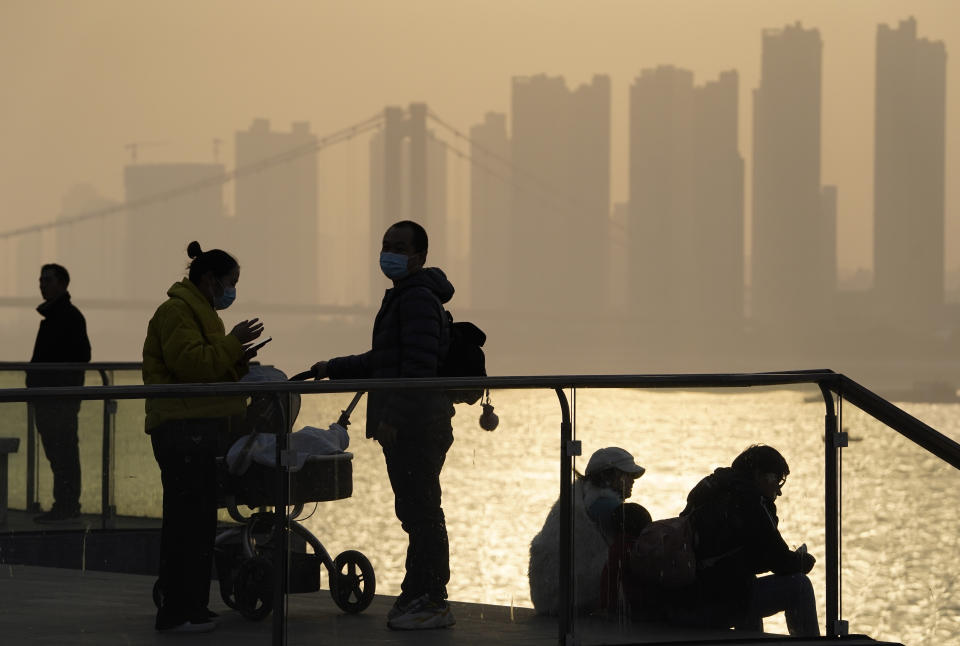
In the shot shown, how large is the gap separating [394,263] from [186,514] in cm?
103

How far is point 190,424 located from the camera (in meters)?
4.59

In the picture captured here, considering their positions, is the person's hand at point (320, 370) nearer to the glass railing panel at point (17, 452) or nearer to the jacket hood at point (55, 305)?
the glass railing panel at point (17, 452)

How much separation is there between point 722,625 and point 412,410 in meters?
1.16

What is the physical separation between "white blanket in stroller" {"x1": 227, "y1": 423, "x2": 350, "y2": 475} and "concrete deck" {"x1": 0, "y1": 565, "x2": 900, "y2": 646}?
15.0 inches

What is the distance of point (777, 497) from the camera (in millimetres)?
4992

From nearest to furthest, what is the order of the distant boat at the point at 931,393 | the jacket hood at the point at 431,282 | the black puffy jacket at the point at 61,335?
the jacket hood at the point at 431,282, the black puffy jacket at the point at 61,335, the distant boat at the point at 931,393

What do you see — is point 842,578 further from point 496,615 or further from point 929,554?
point 496,615

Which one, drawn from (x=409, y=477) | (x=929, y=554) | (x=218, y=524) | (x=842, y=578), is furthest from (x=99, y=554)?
(x=929, y=554)

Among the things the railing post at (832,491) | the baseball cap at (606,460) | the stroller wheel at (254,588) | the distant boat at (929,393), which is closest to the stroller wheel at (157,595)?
the stroller wheel at (254,588)

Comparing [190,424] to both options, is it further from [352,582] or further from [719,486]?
[719,486]

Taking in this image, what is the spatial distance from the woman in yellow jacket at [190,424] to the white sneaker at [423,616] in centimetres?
52

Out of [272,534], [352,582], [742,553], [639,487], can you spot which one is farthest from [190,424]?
[742,553]

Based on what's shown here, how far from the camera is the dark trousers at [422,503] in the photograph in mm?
4699

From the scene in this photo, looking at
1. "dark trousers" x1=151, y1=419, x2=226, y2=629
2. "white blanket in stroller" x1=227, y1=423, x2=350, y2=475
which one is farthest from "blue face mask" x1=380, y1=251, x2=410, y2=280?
"dark trousers" x1=151, y1=419, x2=226, y2=629
